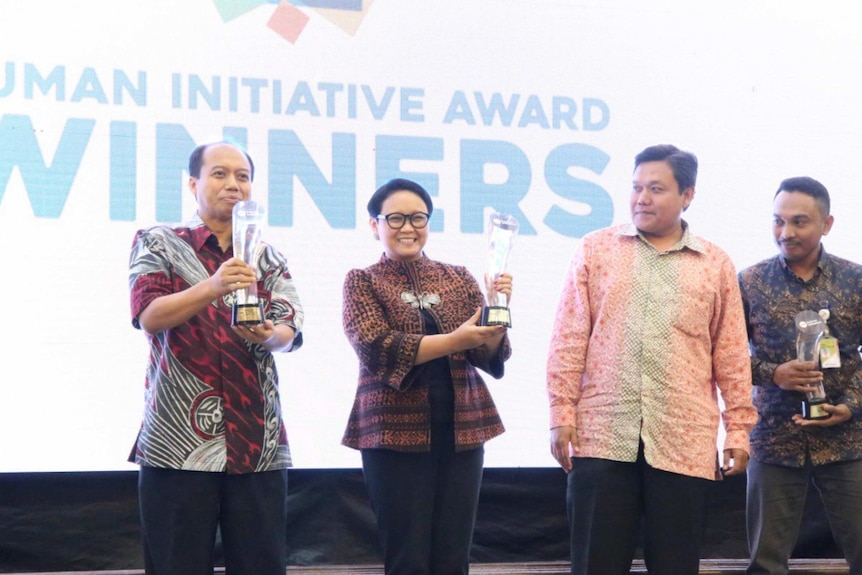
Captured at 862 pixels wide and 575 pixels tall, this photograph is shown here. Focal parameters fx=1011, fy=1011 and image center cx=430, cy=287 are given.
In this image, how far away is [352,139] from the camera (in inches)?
138

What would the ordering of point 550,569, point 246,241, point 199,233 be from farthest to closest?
1. point 550,569
2. point 199,233
3. point 246,241

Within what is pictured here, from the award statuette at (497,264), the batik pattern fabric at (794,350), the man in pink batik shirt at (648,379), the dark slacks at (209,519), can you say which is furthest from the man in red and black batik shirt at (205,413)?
the batik pattern fabric at (794,350)

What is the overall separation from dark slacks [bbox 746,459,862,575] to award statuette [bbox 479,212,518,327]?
119cm

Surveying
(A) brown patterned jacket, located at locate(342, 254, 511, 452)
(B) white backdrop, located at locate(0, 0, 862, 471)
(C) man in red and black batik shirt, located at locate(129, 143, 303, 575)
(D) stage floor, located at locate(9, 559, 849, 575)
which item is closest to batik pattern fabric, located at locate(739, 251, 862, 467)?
(B) white backdrop, located at locate(0, 0, 862, 471)

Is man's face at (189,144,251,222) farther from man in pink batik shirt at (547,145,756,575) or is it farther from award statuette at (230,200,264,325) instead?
man in pink batik shirt at (547,145,756,575)

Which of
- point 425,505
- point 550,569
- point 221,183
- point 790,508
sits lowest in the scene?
point 550,569

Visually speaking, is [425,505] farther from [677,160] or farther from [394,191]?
[677,160]

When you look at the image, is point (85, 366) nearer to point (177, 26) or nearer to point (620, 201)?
point (177, 26)

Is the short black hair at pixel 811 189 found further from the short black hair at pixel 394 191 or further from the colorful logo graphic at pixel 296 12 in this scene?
the colorful logo graphic at pixel 296 12

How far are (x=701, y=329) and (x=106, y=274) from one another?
1861 millimetres

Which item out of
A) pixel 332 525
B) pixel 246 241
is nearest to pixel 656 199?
pixel 246 241

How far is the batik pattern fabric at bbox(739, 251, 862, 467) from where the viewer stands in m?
3.10

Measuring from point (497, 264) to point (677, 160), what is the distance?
65 cm

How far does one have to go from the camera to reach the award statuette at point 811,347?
9.82ft
